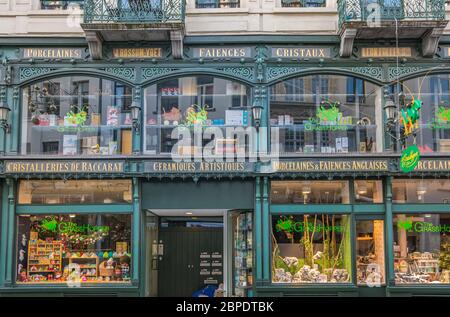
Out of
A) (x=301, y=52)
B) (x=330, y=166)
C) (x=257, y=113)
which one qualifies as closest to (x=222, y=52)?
(x=257, y=113)

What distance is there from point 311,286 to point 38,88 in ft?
26.6

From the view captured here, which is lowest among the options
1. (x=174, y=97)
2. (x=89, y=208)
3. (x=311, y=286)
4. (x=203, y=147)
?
(x=311, y=286)

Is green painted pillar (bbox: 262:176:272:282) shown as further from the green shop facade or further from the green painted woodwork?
the green painted woodwork

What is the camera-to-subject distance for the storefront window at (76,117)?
12.8 m

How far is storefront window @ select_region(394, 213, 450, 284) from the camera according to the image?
483 inches

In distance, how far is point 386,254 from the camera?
1221 centimetres

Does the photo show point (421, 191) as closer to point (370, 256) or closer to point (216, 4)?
point (370, 256)

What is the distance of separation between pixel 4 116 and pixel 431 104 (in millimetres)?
10309

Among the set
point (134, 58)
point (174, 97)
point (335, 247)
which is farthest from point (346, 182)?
point (134, 58)

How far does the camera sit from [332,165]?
1240 cm

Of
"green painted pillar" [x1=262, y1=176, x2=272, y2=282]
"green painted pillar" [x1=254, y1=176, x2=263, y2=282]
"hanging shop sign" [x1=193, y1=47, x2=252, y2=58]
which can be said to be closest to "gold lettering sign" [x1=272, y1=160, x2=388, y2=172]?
"green painted pillar" [x1=262, y1=176, x2=272, y2=282]

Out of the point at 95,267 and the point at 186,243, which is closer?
the point at 95,267
